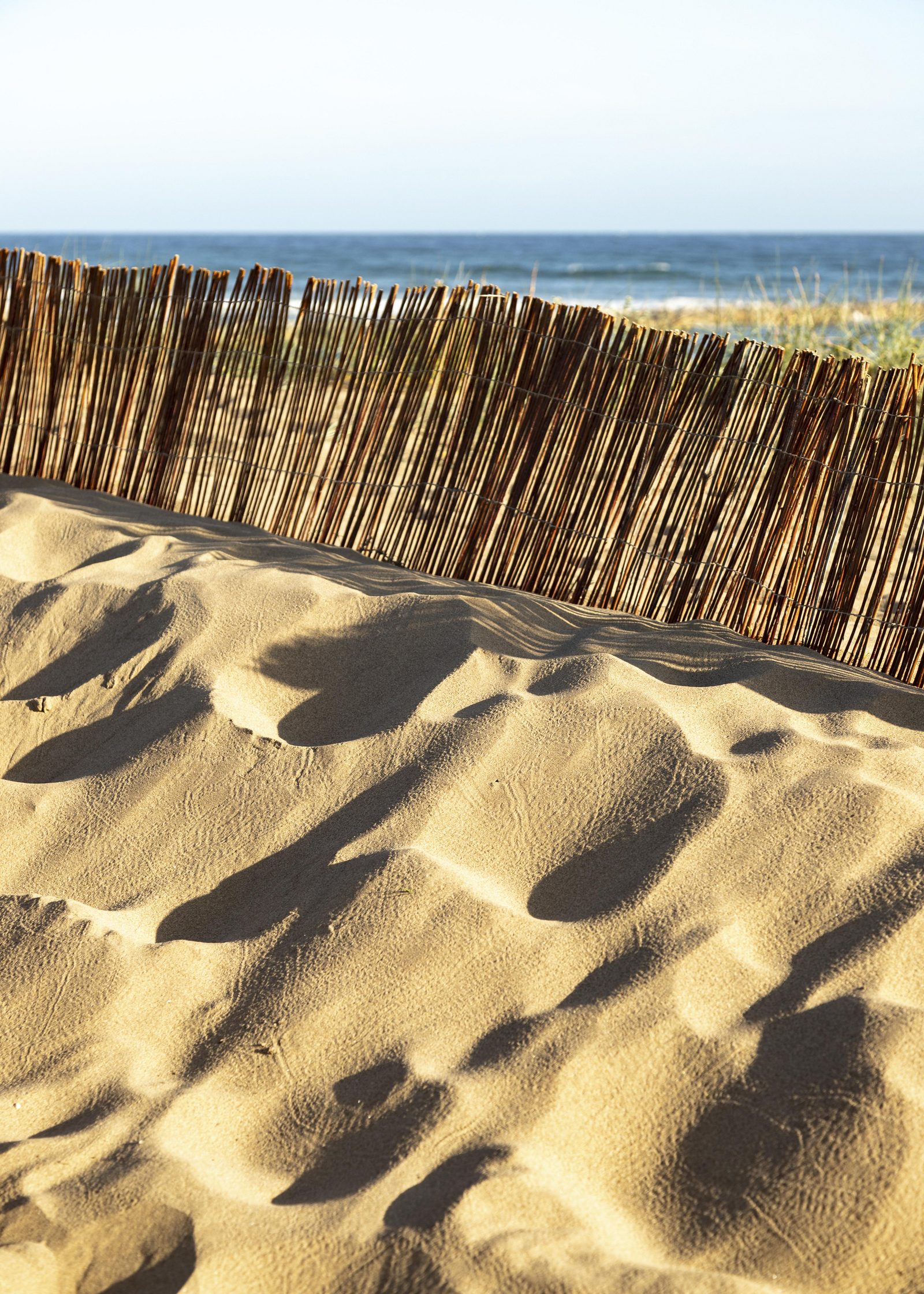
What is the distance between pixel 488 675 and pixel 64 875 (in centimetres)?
87

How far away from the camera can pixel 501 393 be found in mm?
2637

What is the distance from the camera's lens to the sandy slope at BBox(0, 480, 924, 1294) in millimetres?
1116

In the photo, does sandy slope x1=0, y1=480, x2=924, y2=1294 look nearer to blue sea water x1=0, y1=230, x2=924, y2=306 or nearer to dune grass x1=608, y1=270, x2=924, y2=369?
dune grass x1=608, y1=270, x2=924, y2=369

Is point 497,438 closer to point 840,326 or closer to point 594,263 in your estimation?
point 840,326

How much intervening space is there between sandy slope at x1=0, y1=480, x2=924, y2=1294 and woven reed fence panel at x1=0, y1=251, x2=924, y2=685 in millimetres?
263

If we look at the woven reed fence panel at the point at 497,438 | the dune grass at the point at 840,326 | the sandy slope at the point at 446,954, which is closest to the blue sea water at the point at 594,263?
the dune grass at the point at 840,326

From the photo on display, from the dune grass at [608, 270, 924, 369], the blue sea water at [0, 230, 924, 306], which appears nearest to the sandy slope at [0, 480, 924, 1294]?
the dune grass at [608, 270, 924, 369]

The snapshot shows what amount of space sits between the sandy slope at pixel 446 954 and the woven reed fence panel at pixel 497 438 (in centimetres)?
26

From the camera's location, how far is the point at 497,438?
2660 mm

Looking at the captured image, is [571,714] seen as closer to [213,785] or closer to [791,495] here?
[213,785]

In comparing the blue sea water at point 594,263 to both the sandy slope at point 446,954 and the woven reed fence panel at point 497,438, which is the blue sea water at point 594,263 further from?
the sandy slope at point 446,954

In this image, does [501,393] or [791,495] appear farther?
[501,393]

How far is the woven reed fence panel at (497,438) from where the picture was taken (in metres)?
2.27

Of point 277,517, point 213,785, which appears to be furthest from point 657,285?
point 213,785
